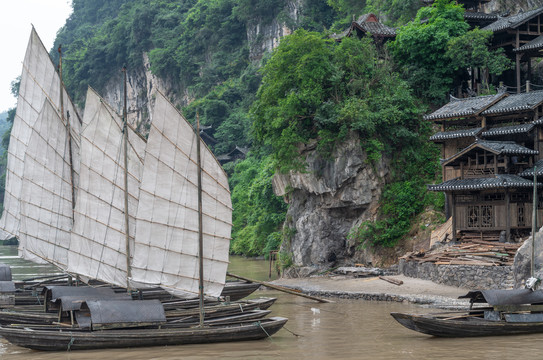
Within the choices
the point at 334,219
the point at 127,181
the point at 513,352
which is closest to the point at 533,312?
the point at 513,352

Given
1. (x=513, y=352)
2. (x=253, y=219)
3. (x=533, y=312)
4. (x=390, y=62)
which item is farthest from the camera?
(x=253, y=219)

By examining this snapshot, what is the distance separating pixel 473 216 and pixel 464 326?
11.4 m

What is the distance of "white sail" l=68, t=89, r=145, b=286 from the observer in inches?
801

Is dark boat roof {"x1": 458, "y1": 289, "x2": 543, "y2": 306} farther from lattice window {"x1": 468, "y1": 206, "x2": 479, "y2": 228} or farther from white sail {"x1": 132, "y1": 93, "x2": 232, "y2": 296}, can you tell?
lattice window {"x1": 468, "y1": 206, "x2": 479, "y2": 228}

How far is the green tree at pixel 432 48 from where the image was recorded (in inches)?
1330

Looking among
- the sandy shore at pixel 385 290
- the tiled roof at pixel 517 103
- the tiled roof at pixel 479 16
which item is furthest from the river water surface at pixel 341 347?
the tiled roof at pixel 479 16

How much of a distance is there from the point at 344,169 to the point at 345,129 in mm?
1752

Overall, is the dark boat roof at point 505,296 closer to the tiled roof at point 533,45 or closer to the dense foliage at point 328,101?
the dense foliage at point 328,101

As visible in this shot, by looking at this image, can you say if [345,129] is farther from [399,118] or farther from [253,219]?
[253,219]

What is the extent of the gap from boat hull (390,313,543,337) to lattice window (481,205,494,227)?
1034cm

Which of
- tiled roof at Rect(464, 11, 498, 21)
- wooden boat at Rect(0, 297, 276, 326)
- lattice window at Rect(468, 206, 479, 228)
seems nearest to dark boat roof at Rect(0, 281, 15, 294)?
wooden boat at Rect(0, 297, 276, 326)

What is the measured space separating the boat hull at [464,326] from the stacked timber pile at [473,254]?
706cm

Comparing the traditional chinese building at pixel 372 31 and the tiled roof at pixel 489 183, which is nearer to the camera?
the tiled roof at pixel 489 183

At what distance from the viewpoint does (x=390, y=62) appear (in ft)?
115
